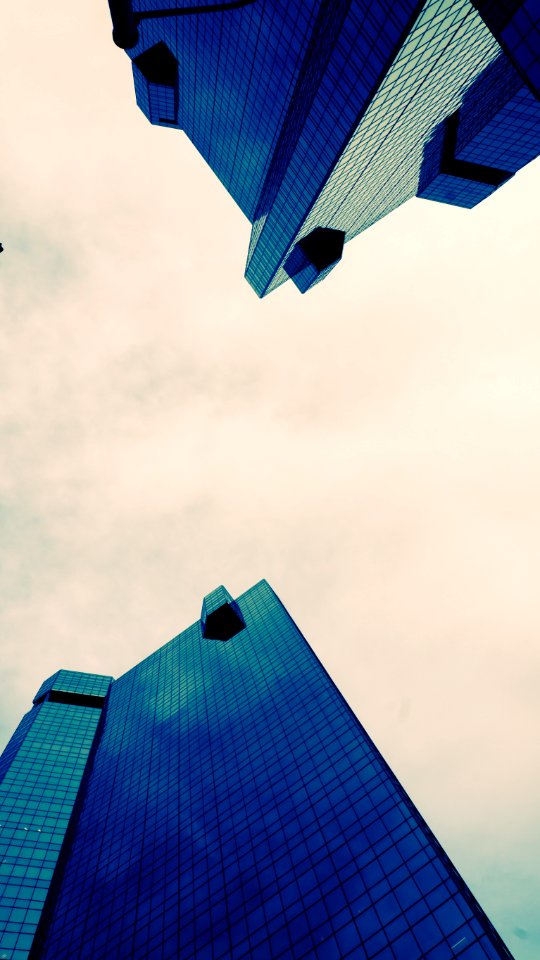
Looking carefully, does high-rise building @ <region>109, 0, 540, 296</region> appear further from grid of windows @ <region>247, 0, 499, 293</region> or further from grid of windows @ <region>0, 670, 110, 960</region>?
grid of windows @ <region>0, 670, 110, 960</region>

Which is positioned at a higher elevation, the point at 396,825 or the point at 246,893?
the point at 246,893

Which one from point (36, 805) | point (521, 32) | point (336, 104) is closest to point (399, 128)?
point (336, 104)

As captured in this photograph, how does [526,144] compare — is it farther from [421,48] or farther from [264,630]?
[264,630]

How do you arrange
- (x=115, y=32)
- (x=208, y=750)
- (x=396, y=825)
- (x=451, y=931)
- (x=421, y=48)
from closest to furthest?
(x=115, y=32) < (x=451, y=931) < (x=396, y=825) < (x=421, y=48) < (x=208, y=750)

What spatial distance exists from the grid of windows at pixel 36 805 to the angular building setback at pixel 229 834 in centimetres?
22

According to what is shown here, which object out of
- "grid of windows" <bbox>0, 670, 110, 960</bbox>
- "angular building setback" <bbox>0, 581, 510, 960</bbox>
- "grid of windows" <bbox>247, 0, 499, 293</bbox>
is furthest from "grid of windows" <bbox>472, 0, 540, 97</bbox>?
"grid of windows" <bbox>0, 670, 110, 960</bbox>

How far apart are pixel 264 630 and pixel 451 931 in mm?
68244

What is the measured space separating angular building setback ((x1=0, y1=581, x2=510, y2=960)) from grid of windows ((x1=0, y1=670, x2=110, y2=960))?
0.22 metres

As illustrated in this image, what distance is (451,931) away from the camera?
106 ft

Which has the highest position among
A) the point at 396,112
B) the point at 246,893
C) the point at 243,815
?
the point at 396,112

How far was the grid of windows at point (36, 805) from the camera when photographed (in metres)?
58.2

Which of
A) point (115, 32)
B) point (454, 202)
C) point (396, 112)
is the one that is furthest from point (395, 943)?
point (454, 202)

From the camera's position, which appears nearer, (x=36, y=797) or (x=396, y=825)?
(x=396, y=825)

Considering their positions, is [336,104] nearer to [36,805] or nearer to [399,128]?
[399,128]
